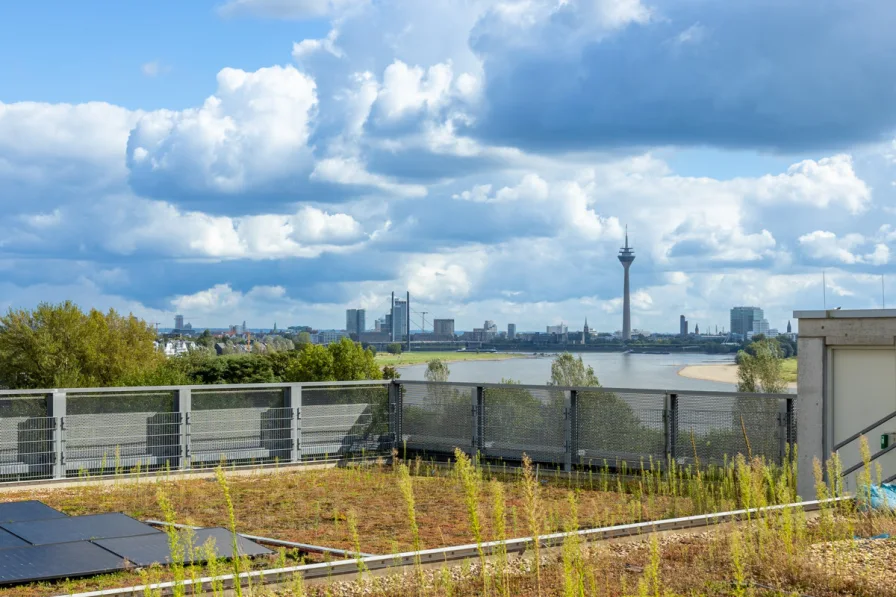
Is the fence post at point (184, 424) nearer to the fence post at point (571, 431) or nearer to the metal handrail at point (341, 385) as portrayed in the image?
the metal handrail at point (341, 385)

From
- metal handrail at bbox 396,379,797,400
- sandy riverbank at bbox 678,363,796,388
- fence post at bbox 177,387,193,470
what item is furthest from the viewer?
sandy riverbank at bbox 678,363,796,388

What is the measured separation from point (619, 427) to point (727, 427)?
64.5 inches

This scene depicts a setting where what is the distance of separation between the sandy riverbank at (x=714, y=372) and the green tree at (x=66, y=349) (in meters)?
55.3

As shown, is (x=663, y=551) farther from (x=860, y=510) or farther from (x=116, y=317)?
(x=116, y=317)

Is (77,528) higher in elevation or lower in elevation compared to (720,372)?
higher

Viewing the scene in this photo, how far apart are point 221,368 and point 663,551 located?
6193 centimetres

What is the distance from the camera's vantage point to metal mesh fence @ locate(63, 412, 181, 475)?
579 inches

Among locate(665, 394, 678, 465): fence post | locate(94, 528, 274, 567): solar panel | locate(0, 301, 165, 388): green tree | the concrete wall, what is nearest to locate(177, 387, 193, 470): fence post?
locate(94, 528, 274, 567): solar panel

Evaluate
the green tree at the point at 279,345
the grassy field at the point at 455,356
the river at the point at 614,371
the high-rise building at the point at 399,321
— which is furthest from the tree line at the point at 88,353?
the high-rise building at the point at 399,321

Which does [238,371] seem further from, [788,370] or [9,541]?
[9,541]

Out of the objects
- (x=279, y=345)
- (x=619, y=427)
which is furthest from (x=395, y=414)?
(x=279, y=345)

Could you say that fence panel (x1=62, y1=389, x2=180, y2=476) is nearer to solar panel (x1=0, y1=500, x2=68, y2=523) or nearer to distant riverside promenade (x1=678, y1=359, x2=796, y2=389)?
solar panel (x1=0, y1=500, x2=68, y2=523)

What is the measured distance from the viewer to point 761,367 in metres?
89.8

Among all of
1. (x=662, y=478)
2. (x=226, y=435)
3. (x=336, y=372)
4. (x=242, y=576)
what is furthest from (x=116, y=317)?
(x=242, y=576)
